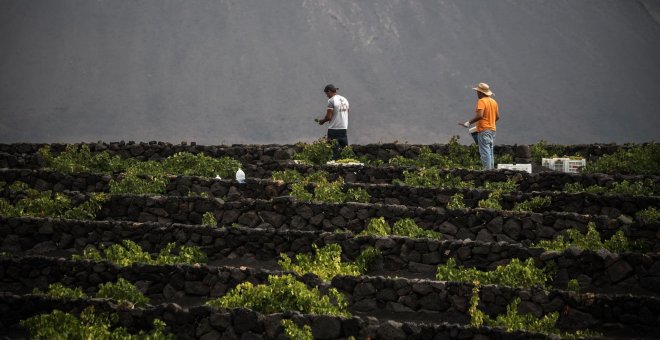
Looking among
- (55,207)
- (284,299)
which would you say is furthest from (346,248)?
(55,207)

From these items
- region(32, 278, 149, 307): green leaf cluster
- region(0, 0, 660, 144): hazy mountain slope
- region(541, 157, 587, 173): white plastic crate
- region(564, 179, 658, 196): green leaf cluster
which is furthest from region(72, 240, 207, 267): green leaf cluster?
region(0, 0, 660, 144): hazy mountain slope

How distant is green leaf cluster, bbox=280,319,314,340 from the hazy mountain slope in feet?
112

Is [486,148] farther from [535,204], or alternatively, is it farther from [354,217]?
[354,217]

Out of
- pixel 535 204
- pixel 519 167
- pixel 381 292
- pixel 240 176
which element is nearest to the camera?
pixel 381 292

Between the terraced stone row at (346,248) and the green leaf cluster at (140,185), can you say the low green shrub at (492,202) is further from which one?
the green leaf cluster at (140,185)

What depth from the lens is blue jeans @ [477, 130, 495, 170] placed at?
26.0 m

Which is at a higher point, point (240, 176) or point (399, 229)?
point (240, 176)

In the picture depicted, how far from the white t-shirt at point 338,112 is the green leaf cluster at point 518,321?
11.2 meters

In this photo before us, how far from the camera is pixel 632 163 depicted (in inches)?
1022

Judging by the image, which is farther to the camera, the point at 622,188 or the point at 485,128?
the point at 485,128

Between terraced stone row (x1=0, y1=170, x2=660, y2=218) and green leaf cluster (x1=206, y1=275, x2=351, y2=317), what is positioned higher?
terraced stone row (x1=0, y1=170, x2=660, y2=218)

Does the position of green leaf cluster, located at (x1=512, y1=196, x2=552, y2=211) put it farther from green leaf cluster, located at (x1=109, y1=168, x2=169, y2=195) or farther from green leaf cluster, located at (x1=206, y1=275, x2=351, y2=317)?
green leaf cluster, located at (x1=109, y1=168, x2=169, y2=195)

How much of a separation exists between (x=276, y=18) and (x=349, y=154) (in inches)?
1200

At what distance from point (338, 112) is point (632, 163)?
21.9 feet
